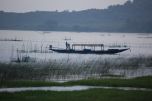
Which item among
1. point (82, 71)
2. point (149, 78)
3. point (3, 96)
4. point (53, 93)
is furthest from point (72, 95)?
point (82, 71)

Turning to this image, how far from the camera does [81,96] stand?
13.9m

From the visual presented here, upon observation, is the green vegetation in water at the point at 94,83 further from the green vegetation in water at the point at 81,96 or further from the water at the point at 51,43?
the water at the point at 51,43

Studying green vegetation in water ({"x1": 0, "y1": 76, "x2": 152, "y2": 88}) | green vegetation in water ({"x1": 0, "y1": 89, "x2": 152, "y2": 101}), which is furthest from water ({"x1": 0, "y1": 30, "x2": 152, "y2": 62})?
green vegetation in water ({"x1": 0, "y1": 89, "x2": 152, "y2": 101})

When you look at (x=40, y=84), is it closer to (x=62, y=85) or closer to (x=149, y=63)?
(x=62, y=85)

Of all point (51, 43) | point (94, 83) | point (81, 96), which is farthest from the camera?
point (51, 43)

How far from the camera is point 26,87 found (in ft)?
53.8

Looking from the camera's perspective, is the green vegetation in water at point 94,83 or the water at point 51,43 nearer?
the green vegetation in water at point 94,83

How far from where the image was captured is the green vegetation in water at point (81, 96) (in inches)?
526

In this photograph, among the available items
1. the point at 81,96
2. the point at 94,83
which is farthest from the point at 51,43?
the point at 81,96

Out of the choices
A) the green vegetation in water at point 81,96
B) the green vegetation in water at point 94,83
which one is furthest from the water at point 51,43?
the green vegetation in water at point 81,96

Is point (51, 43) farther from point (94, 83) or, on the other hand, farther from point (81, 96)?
point (81, 96)

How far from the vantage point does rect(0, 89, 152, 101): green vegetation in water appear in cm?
1335

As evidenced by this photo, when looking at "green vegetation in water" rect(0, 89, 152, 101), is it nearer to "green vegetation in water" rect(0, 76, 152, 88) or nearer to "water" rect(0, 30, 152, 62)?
"green vegetation in water" rect(0, 76, 152, 88)

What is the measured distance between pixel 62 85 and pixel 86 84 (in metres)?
1.28
